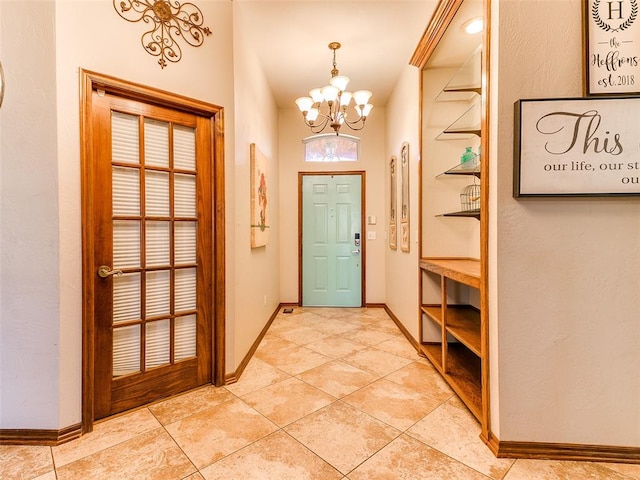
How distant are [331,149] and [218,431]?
3986 mm

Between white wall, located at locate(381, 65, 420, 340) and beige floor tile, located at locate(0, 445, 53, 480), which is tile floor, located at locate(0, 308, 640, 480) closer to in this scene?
beige floor tile, located at locate(0, 445, 53, 480)

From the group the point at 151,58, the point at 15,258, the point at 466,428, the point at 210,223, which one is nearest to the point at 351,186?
the point at 210,223

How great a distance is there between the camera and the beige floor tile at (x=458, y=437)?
1490 mm

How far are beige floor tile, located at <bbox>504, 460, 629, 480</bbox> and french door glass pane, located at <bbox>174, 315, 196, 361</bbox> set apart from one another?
80.2 inches

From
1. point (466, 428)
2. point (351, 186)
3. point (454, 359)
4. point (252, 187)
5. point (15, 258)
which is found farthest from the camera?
point (351, 186)

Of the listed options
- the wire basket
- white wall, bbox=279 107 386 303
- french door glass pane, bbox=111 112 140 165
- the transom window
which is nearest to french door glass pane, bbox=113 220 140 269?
french door glass pane, bbox=111 112 140 165

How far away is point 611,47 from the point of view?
1463 millimetres

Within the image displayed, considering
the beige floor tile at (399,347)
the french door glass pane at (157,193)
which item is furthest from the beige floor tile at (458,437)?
the french door glass pane at (157,193)

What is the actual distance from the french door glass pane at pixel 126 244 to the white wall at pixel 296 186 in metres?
2.79

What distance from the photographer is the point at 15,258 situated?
1620mm

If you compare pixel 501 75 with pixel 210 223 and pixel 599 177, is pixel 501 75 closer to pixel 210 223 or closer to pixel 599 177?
pixel 599 177

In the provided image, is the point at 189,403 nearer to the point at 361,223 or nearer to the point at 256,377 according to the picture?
the point at 256,377

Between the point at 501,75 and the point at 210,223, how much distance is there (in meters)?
2.03

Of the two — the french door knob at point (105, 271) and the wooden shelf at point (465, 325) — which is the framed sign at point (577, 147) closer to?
the wooden shelf at point (465, 325)
